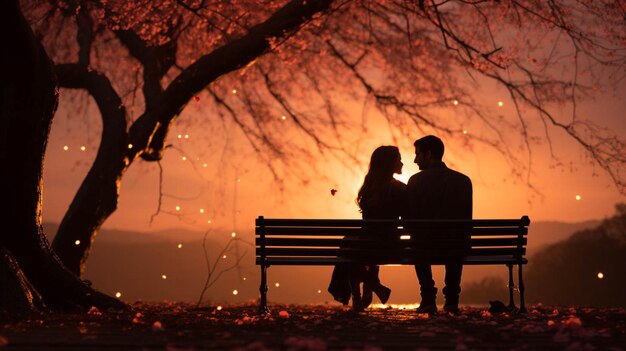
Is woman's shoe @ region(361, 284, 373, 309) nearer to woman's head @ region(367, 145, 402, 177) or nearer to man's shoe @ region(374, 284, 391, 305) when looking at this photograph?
man's shoe @ region(374, 284, 391, 305)

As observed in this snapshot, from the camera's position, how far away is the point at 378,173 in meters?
8.76

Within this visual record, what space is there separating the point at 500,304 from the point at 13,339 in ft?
17.9

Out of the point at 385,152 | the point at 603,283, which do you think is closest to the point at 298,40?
the point at 385,152

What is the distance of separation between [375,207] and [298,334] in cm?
320

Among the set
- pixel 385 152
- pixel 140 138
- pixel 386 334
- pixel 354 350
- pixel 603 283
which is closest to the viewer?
pixel 354 350

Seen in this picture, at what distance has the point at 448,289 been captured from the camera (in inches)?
345

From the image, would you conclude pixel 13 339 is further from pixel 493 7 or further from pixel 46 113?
pixel 493 7

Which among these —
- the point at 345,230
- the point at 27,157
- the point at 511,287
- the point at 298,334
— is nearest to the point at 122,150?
the point at 27,157

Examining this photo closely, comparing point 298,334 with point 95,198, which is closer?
point 298,334

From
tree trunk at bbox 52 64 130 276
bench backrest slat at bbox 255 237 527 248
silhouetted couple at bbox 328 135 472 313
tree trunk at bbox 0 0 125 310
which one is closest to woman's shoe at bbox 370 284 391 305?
Result: silhouetted couple at bbox 328 135 472 313

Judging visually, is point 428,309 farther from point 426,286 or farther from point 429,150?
point 429,150

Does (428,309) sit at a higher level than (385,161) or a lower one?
lower

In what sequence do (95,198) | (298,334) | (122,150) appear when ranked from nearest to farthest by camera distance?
(298,334) → (95,198) → (122,150)

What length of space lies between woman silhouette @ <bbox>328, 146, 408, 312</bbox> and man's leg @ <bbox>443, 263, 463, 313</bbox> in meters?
0.77
